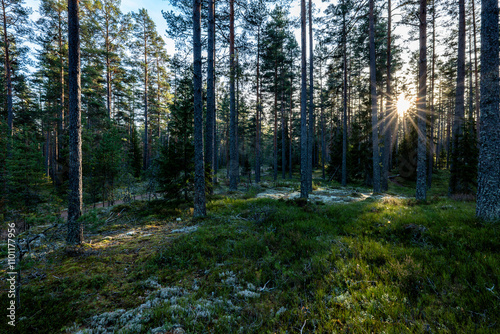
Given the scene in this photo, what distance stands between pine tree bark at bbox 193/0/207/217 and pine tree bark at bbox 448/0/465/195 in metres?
15.2

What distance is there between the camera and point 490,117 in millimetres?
4793

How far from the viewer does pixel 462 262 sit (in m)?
3.36

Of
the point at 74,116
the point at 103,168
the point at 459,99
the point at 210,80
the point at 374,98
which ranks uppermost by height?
the point at 374,98

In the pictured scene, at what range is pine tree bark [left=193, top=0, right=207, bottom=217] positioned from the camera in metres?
7.53

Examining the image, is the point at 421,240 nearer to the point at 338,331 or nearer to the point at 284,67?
the point at 338,331

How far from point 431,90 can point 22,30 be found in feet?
131

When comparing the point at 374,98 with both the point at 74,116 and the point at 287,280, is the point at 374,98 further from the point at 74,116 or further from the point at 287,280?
the point at 74,116

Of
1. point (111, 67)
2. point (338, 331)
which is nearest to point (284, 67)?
point (111, 67)

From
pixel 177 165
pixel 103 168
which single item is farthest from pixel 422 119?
pixel 103 168

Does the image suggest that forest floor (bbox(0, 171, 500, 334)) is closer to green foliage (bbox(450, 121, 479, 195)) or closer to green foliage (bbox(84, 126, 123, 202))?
green foliage (bbox(84, 126, 123, 202))

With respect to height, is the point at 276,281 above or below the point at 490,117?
below

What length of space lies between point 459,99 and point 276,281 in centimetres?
1654

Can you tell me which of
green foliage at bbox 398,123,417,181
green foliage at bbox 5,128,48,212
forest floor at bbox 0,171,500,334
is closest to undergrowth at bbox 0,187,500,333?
forest floor at bbox 0,171,500,334

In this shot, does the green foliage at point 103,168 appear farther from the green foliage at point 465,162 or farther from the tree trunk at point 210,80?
the green foliage at point 465,162
